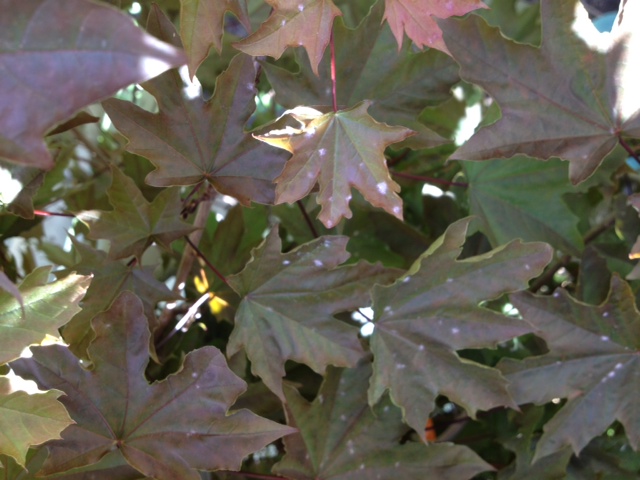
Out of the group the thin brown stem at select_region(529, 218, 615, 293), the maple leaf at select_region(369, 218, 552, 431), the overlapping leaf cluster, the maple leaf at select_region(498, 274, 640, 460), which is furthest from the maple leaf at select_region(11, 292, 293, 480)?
the thin brown stem at select_region(529, 218, 615, 293)

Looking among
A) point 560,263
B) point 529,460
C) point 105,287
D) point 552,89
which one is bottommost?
point 529,460

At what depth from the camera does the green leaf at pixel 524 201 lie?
2.15 ft

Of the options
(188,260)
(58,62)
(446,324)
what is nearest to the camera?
(58,62)

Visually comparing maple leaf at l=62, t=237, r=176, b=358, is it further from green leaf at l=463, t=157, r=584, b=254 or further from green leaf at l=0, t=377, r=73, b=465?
green leaf at l=463, t=157, r=584, b=254

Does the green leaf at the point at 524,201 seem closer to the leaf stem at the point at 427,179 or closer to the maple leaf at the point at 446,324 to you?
the leaf stem at the point at 427,179

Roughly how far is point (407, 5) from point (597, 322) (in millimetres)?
310

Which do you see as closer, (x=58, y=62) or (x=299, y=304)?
(x=58, y=62)

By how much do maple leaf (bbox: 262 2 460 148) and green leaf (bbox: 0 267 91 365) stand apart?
0.24 m

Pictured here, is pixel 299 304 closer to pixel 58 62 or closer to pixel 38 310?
pixel 38 310

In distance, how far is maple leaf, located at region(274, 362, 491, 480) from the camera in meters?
0.56

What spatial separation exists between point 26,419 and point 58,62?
263mm

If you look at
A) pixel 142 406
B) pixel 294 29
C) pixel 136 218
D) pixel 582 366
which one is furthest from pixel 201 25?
pixel 582 366

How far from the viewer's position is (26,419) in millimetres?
428

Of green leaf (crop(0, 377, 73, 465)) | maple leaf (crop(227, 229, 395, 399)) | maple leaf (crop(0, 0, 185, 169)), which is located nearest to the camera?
maple leaf (crop(0, 0, 185, 169))
